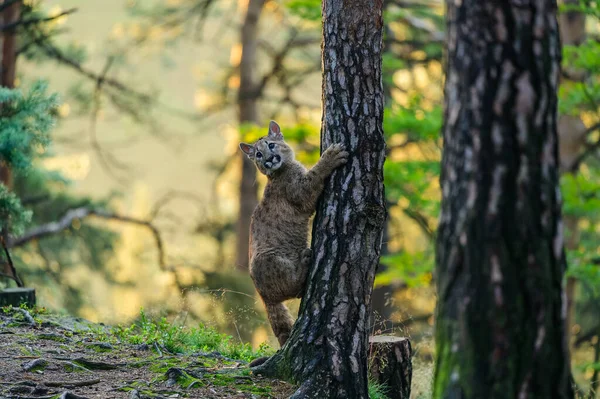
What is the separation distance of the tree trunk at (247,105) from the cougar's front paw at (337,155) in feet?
39.4

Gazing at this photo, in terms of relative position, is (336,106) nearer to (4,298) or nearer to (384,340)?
(384,340)

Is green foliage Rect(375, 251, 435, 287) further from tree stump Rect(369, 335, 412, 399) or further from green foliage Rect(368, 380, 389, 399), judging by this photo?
green foliage Rect(368, 380, 389, 399)

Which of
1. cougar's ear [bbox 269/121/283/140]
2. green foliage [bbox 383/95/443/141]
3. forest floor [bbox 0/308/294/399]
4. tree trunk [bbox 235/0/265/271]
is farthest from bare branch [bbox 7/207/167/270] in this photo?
cougar's ear [bbox 269/121/283/140]

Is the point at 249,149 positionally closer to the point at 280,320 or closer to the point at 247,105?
the point at 280,320

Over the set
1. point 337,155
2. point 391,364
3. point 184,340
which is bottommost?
point 391,364

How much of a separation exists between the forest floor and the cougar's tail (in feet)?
1.48

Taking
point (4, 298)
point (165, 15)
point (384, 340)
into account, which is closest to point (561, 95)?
point (384, 340)

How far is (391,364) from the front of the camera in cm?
671

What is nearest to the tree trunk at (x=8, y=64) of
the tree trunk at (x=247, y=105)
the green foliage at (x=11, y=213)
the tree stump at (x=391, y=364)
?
the green foliage at (x=11, y=213)

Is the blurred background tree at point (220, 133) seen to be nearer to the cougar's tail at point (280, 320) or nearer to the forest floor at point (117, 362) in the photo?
the forest floor at point (117, 362)

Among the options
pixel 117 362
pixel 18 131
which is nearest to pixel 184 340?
pixel 117 362

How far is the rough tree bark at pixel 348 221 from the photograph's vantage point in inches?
227

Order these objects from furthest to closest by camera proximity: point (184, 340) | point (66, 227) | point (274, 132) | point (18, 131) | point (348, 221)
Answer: point (66, 227) < point (18, 131) < point (274, 132) < point (184, 340) < point (348, 221)

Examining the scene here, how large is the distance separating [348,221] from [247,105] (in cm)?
1293
